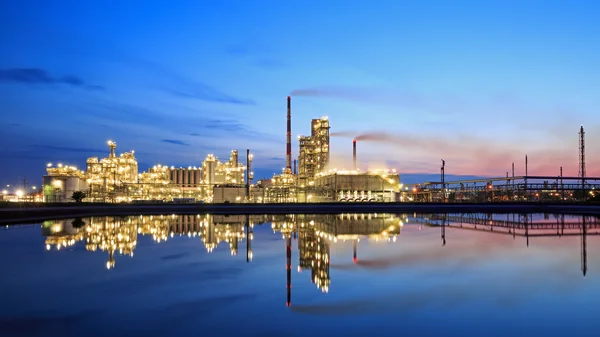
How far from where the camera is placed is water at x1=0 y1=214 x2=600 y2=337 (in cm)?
909

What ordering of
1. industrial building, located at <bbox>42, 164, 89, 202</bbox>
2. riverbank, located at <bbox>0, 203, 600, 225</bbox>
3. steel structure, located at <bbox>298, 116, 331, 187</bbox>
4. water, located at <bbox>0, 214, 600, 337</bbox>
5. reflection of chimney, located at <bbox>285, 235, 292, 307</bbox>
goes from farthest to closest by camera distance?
steel structure, located at <bbox>298, 116, 331, 187</bbox> < industrial building, located at <bbox>42, 164, 89, 202</bbox> < riverbank, located at <bbox>0, 203, 600, 225</bbox> < reflection of chimney, located at <bbox>285, 235, 292, 307</bbox> < water, located at <bbox>0, 214, 600, 337</bbox>

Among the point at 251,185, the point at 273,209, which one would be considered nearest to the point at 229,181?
the point at 251,185

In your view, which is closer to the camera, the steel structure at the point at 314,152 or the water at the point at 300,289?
the water at the point at 300,289

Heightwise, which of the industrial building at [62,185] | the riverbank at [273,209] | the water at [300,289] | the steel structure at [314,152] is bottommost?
the riverbank at [273,209]

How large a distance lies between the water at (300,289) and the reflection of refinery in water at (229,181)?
60.5 metres

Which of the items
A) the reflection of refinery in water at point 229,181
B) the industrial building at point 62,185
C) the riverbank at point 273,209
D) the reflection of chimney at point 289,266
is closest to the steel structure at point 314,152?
the reflection of refinery in water at point 229,181

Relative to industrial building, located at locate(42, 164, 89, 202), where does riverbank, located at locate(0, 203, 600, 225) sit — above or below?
below

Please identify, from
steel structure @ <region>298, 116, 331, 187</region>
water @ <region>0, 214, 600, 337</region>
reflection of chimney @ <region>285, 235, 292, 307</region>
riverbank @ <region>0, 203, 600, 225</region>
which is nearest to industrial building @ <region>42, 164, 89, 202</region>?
riverbank @ <region>0, 203, 600, 225</region>

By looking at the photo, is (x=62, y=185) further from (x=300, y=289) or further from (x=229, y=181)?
(x=300, y=289)

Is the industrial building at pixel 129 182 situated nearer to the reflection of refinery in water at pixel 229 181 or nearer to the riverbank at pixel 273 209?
the reflection of refinery in water at pixel 229 181

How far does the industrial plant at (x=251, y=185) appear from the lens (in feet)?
270

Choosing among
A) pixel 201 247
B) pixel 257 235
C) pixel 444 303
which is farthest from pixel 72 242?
pixel 444 303

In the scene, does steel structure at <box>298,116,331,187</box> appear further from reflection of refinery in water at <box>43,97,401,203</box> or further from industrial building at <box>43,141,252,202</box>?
industrial building at <box>43,141,252,202</box>

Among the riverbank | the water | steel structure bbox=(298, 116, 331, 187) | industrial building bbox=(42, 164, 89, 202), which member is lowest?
the riverbank
